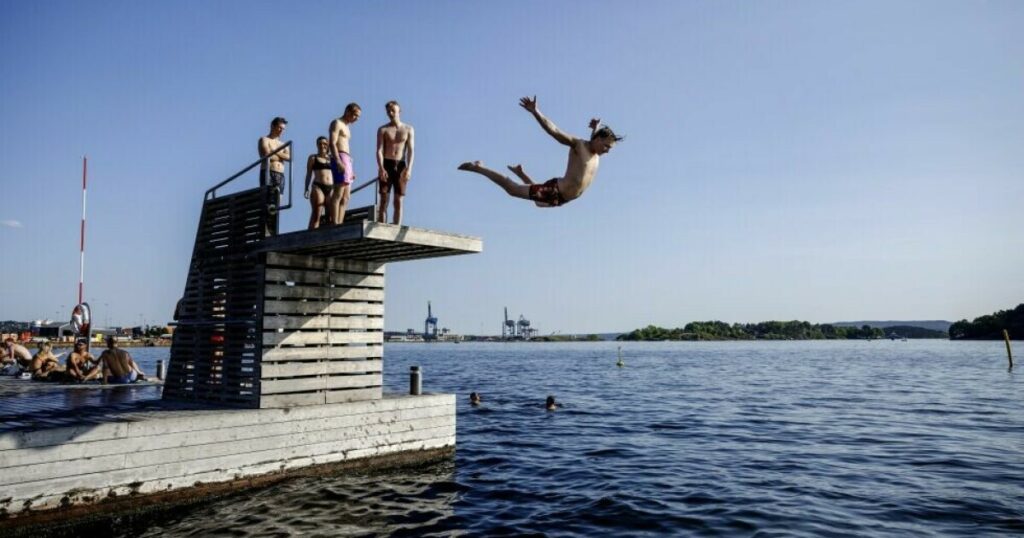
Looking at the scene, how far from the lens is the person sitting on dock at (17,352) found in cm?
2442

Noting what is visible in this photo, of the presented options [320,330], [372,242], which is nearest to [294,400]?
[320,330]

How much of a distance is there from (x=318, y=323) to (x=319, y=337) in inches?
11.6

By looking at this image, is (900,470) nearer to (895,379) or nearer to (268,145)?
(268,145)

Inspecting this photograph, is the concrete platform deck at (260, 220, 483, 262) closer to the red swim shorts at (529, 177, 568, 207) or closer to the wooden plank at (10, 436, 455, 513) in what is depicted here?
the red swim shorts at (529, 177, 568, 207)

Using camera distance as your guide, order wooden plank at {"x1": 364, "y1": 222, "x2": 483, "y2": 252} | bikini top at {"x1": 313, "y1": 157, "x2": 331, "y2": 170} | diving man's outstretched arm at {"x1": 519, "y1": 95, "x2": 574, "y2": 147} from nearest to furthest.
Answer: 1. diving man's outstretched arm at {"x1": 519, "y1": 95, "x2": 574, "y2": 147}
2. wooden plank at {"x1": 364, "y1": 222, "x2": 483, "y2": 252}
3. bikini top at {"x1": 313, "y1": 157, "x2": 331, "y2": 170}

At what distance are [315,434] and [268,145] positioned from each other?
6278 millimetres

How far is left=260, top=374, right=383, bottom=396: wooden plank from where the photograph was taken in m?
12.8

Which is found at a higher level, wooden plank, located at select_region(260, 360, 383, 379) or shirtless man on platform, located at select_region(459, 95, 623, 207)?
shirtless man on platform, located at select_region(459, 95, 623, 207)

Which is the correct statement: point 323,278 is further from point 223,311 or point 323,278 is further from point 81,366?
point 81,366

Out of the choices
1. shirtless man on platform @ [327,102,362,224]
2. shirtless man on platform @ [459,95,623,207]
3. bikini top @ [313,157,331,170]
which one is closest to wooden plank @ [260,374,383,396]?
shirtless man on platform @ [327,102,362,224]

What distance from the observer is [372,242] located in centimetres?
1233

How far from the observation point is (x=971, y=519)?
1102 centimetres

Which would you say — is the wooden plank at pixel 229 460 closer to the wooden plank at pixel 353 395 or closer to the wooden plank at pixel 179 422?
the wooden plank at pixel 179 422

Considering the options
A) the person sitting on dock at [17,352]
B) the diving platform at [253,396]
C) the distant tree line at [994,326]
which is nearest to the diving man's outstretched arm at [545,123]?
the diving platform at [253,396]
